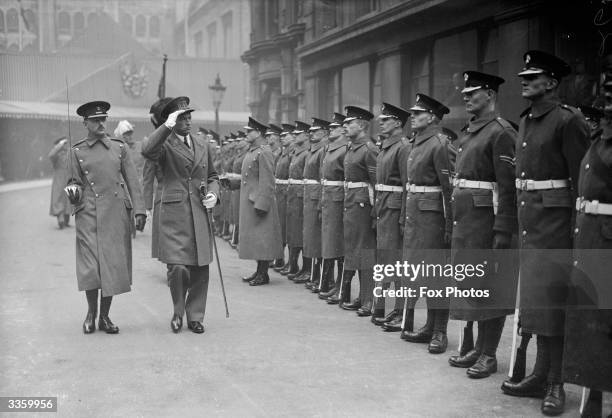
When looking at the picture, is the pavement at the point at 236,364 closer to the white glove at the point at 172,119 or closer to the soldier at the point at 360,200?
the soldier at the point at 360,200

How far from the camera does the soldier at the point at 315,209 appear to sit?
9.39m

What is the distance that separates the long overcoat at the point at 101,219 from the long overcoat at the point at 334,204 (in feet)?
7.86

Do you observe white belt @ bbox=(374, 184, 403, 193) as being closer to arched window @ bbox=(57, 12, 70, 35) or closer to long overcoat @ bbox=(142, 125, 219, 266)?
long overcoat @ bbox=(142, 125, 219, 266)

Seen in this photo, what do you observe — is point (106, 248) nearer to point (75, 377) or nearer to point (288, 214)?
point (75, 377)

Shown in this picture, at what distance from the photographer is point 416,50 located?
47.9 ft

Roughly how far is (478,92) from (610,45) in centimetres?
368

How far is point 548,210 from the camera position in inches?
192

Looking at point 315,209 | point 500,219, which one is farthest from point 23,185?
point 500,219

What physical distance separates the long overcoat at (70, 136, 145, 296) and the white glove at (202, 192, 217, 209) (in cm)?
66

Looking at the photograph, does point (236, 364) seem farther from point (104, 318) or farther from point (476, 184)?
point (476, 184)

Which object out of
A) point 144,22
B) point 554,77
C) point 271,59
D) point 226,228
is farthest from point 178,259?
point 144,22


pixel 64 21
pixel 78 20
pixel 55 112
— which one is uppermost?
pixel 64 21

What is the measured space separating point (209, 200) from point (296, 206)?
3.60 meters

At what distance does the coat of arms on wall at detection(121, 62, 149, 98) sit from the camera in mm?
40969
